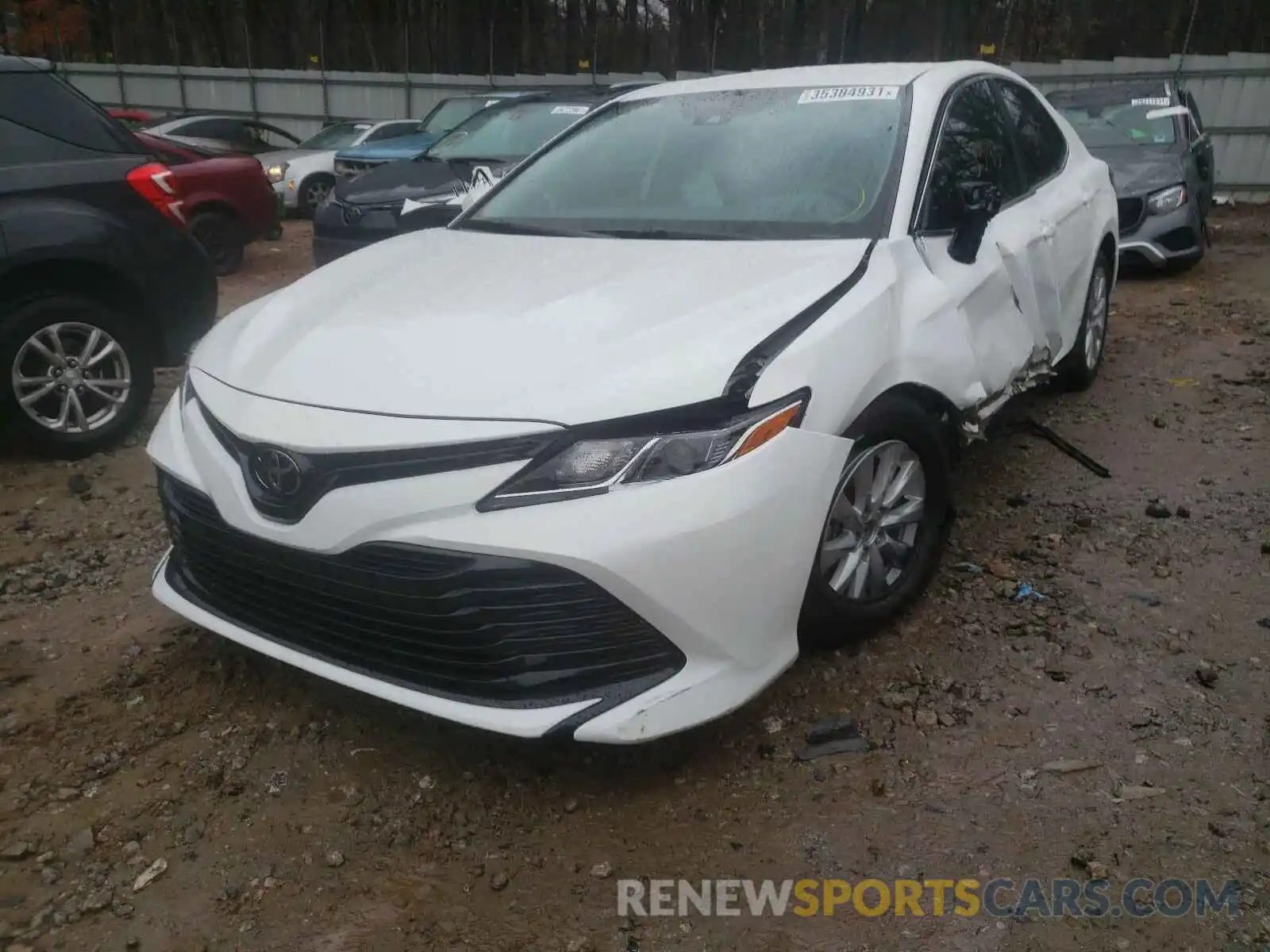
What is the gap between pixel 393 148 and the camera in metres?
11.3

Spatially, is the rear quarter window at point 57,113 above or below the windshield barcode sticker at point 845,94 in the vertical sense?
below

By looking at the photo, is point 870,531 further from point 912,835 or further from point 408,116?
point 408,116

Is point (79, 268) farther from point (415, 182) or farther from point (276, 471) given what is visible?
point (415, 182)

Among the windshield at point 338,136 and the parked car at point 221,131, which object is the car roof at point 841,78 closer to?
the parked car at point 221,131

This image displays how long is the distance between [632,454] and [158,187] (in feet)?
11.2

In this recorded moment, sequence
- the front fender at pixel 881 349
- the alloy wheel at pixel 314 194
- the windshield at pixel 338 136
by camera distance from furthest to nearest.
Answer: the windshield at pixel 338 136 < the alloy wheel at pixel 314 194 < the front fender at pixel 881 349

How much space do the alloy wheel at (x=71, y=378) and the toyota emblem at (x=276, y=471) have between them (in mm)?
2525

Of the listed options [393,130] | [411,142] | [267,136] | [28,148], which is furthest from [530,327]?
[267,136]

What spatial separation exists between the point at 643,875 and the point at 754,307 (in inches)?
51.2

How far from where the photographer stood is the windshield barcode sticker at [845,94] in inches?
129

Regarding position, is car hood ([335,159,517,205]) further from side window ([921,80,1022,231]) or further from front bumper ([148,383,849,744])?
front bumper ([148,383,849,744])

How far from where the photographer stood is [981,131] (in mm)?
3572

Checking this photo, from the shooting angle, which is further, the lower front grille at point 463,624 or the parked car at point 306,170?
the parked car at point 306,170

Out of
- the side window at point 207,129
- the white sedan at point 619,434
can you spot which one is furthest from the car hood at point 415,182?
the side window at point 207,129
